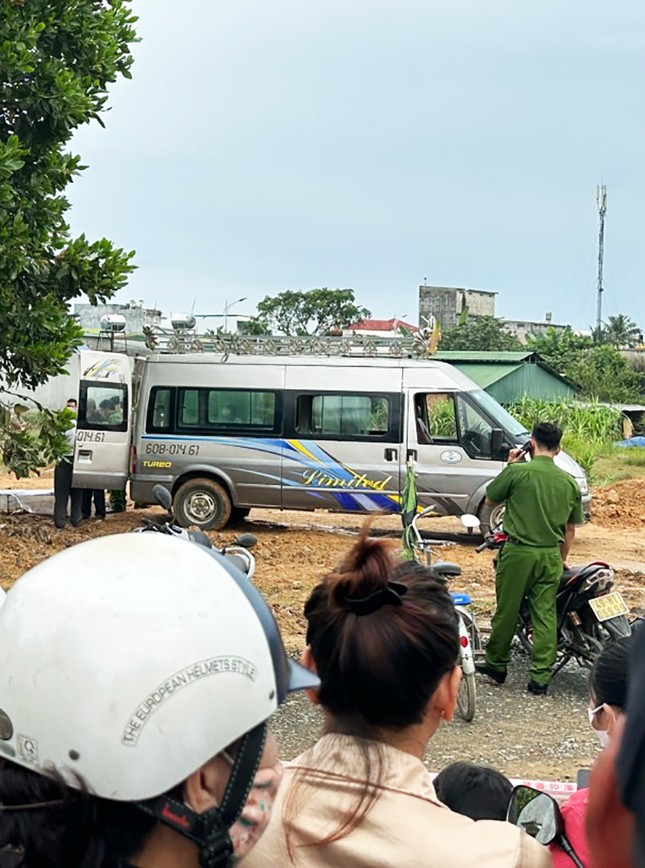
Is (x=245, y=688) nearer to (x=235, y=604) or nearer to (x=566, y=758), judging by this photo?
(x=235, y=604)

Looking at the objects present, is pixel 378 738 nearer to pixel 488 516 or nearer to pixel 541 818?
pixel 541 818

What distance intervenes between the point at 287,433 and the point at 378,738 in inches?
523

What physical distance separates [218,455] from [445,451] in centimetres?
310

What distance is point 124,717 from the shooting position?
1.58m

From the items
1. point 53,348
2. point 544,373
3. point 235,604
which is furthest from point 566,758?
point 544,373

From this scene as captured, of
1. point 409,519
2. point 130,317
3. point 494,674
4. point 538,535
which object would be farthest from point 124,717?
point 130,317

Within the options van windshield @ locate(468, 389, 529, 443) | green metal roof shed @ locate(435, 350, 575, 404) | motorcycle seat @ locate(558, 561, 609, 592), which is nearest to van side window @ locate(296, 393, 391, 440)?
van windshield @ locate(468, 389, 529, 443)

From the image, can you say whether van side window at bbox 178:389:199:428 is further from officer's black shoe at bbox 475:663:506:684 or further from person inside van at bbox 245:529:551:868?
person inside van at bbox 245:529:551:868

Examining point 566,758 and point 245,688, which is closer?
point 245,688

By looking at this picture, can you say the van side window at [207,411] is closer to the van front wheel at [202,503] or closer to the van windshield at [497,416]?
the van front wheel at [202,503]

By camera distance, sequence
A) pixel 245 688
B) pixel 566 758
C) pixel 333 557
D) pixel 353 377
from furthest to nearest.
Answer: pixel 353 377, pixel 333 557, pixel 566 758, pixel 245 688

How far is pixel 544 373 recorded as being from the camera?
129ft

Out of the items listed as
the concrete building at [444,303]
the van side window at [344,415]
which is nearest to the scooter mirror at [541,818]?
the van side window at [344,415]

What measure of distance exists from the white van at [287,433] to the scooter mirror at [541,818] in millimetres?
12259
